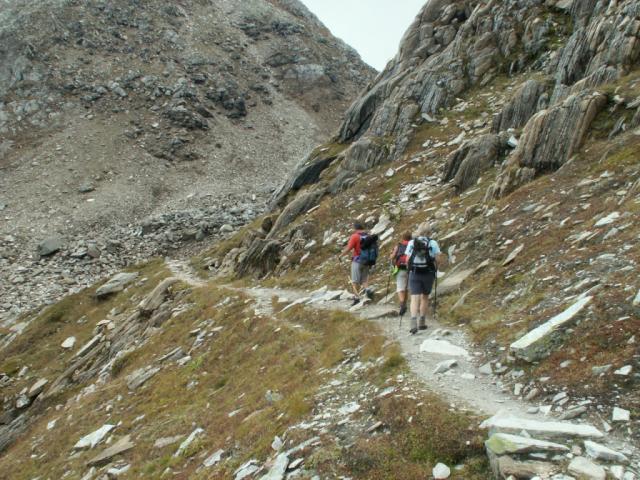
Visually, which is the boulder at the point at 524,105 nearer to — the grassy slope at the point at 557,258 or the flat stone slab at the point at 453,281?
the grassy slope at the point at 557,258

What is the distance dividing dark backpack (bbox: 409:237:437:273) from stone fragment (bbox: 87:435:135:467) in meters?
10.8

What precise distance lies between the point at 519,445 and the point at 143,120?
9755 cm

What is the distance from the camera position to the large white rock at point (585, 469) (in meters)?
6.03

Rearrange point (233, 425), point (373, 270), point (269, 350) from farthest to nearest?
1. point (373, 270)
2. point (269, 350)
3. point (233, 425)

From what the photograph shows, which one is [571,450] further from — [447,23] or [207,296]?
[447,23]

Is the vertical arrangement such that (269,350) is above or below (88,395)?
above

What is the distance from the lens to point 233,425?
13008 millimetres

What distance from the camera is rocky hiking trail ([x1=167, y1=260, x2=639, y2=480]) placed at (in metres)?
6.38

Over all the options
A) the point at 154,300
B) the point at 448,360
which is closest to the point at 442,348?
the point at 448,360

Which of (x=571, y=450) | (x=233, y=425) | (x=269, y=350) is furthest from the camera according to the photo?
(x=269, y=350)

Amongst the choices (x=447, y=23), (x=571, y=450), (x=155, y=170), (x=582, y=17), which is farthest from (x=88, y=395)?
(x=155, y=170)

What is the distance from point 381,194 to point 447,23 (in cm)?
2728

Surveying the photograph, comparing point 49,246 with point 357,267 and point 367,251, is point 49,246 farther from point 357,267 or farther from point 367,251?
point 367,251

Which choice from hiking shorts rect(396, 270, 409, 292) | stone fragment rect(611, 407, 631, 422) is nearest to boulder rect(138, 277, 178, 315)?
hiking shorts rect(396, 270, 409, 292)
